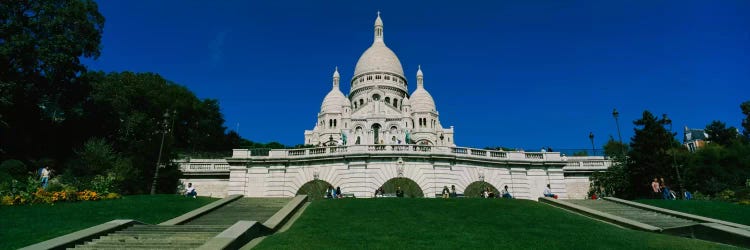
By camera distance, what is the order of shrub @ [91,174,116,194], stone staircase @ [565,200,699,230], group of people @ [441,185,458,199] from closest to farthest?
1. stone staircase @ [565,200,699,230]
2. shrub @ [91,174,116,194]
3. group of people @ [441,185,458,199]

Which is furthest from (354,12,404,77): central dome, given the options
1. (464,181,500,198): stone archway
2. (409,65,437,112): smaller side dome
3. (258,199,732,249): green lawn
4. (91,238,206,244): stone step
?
(91,238,206,244): stone step

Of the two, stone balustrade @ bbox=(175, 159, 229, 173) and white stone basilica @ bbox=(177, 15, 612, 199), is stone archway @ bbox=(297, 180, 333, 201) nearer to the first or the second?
white stone basilica @ bbox=(177, 15, 612, 199)

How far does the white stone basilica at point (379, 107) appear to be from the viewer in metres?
82.2

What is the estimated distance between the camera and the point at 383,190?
25.9 meters

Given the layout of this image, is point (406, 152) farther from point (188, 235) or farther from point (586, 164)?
point (188, 235)

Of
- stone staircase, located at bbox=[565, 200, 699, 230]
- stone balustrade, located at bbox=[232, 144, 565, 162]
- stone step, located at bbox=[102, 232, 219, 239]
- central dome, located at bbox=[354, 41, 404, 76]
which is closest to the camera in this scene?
stone step, located at bbox=[102, 232, 219, 239]

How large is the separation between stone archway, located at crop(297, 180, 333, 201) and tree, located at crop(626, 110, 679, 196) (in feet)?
67.5

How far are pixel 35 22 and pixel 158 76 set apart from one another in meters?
27.5

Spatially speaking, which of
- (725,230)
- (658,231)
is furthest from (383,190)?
(725,230)

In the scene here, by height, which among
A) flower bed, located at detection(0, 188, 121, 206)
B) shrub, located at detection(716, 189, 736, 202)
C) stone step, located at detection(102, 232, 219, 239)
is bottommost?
stone step, located at detection(102, 232, 219, 239)

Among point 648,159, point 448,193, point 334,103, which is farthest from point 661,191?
point 334,103

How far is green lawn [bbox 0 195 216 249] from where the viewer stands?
12.8 meters

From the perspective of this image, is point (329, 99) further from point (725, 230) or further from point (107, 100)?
point (725, 230)

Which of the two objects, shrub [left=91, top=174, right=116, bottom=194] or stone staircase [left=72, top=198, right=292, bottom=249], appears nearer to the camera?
stone staircase [left=72, top=198, right=292, bottom=249]
